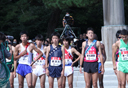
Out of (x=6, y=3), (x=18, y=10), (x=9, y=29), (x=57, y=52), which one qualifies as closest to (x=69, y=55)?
(x=57, y=52)

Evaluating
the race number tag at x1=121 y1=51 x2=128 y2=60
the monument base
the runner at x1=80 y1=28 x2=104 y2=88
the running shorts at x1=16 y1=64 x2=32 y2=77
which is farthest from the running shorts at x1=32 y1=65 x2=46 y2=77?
the monument base

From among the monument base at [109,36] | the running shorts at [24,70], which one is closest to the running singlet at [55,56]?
the running shorts at [24,70]

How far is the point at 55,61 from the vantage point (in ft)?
26.5

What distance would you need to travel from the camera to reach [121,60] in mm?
8148

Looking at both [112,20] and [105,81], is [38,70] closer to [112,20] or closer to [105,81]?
[105,81]

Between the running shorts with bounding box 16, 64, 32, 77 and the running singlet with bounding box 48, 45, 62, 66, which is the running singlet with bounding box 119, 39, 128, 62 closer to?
the running singlet with bounding box 48, 45, 62, 66

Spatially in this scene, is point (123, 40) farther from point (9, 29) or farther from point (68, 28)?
point (9, 29)

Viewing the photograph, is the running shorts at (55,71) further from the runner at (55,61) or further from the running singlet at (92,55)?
the running singlet at (92,55)

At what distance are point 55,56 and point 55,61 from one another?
0.46 feet

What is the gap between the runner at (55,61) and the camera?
8039mm

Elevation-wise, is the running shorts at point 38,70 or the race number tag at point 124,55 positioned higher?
the race number tag at point 124,55

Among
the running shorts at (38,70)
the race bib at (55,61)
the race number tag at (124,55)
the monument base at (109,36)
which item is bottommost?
the running shorts at (38,70)

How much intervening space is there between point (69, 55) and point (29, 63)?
1477mm

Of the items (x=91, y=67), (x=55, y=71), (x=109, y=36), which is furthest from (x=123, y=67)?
(x=109, y=36)
